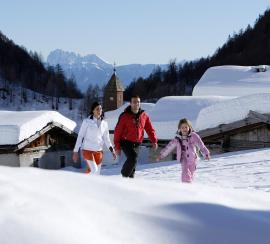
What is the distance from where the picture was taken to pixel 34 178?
371 cm

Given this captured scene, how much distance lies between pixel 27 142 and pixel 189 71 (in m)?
104

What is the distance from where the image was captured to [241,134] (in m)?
17.2

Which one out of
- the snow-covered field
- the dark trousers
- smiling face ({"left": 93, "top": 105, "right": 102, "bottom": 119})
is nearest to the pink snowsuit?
the dark trousers

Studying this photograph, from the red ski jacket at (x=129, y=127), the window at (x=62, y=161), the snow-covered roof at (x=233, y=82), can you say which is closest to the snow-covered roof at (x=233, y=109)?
the red ski jacket at (x=129, y=127)

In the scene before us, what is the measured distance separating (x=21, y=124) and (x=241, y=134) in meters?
10.6

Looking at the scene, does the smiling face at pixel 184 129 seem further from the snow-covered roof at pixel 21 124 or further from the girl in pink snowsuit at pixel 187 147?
the snow-covered roof at pixel 21 124

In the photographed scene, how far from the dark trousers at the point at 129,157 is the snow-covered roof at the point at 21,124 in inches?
578

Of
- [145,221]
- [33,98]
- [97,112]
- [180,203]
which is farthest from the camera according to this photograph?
[33,98]

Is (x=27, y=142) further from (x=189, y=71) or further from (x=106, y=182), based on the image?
(x=189, y=71)

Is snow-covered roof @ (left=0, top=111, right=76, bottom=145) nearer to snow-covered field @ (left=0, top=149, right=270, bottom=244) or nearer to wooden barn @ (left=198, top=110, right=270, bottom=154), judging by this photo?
wooden barn @ (left=198, top=110, right=270, bottom=154)

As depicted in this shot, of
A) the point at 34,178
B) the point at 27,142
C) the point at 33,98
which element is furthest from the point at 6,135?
the point at 33,98

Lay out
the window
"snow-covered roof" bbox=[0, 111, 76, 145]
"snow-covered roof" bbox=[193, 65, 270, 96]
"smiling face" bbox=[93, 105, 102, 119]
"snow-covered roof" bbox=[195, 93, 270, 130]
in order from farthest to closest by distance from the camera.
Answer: "snow-covered roof" bbox=[193, 65, 270, 96] < the window < "snow-covered roof" bbox=[0, 111, 76, 145] < "snow-covered roof" bbox=[195, 93, 270, 130] < "smiling face" bbox=[93, 105, 102, 119]

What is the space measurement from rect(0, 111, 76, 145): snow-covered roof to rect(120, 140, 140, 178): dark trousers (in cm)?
1467

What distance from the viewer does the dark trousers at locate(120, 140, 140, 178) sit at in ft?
27.4
